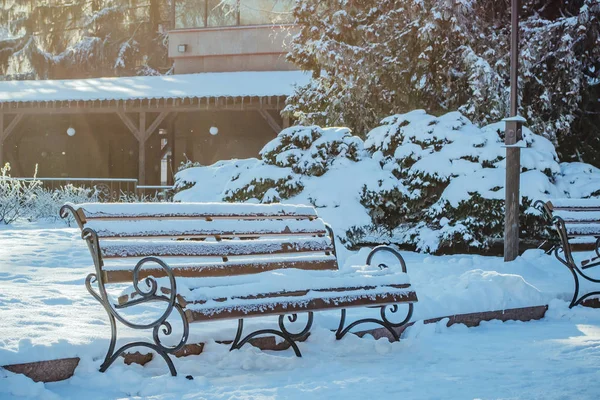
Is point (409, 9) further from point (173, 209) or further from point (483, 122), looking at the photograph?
point (173, 209)

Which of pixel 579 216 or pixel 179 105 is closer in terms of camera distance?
pixel 579 216

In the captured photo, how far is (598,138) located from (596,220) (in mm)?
8779

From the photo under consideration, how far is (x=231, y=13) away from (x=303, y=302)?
717 inches

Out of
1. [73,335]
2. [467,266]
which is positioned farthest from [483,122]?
[73,335]

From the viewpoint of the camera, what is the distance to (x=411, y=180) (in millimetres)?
9828

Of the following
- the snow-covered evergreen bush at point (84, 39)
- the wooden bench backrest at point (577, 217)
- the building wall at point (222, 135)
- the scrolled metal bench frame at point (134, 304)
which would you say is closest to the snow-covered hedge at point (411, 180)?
the wooden bench backrest at point (577, 217)

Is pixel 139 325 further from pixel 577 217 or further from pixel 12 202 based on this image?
pixel 12 202

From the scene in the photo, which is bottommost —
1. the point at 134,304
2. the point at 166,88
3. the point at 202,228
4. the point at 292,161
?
the point at 134,304

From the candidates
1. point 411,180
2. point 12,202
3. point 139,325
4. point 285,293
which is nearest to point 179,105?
point 12,202

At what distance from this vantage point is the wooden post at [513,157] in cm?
768

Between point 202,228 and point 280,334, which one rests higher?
point 202,228

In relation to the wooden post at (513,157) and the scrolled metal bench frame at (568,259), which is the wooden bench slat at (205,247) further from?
the wooden post at (513,157)

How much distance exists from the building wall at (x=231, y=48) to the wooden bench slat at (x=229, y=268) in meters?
15.9

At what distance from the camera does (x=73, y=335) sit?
4.31 metres
